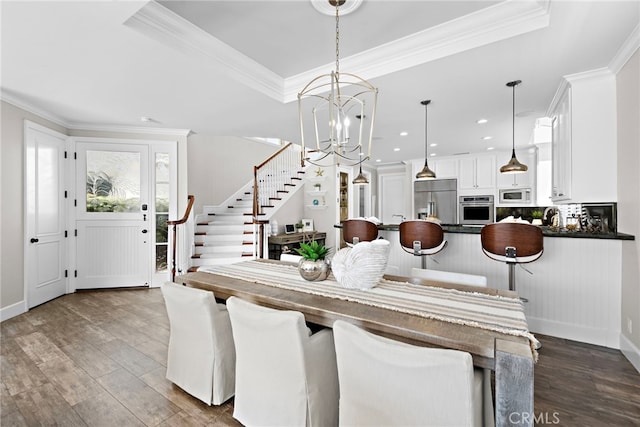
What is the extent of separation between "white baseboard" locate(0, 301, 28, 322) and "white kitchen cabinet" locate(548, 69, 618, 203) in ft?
Result: 19.3

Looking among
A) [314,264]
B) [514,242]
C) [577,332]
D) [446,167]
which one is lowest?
[577,332]

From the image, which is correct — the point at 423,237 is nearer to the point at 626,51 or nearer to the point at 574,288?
the point at 574,288

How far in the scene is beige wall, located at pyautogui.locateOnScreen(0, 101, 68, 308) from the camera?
10.5 ft

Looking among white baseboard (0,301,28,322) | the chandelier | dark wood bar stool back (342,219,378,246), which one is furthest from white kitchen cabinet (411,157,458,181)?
white baseboard (0,301,28,322)

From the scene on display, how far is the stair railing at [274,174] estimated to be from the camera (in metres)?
6.31

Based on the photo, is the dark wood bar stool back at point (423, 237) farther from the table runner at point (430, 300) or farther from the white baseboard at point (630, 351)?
the white baseboard at point (630, 351)

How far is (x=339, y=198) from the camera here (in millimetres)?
6898

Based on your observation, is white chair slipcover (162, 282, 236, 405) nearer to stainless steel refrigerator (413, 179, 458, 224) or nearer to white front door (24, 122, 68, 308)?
white front door (24, 122, 68, 308)

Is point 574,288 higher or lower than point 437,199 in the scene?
lower

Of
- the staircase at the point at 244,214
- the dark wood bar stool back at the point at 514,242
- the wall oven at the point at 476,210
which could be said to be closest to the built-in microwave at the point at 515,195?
the wall oven at the point at 476,210

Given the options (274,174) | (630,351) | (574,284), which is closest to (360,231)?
(574,284)

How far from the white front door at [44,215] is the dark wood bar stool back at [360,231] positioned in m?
3.80

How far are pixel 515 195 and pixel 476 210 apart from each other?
75 centimetres

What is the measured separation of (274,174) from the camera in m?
6.84
